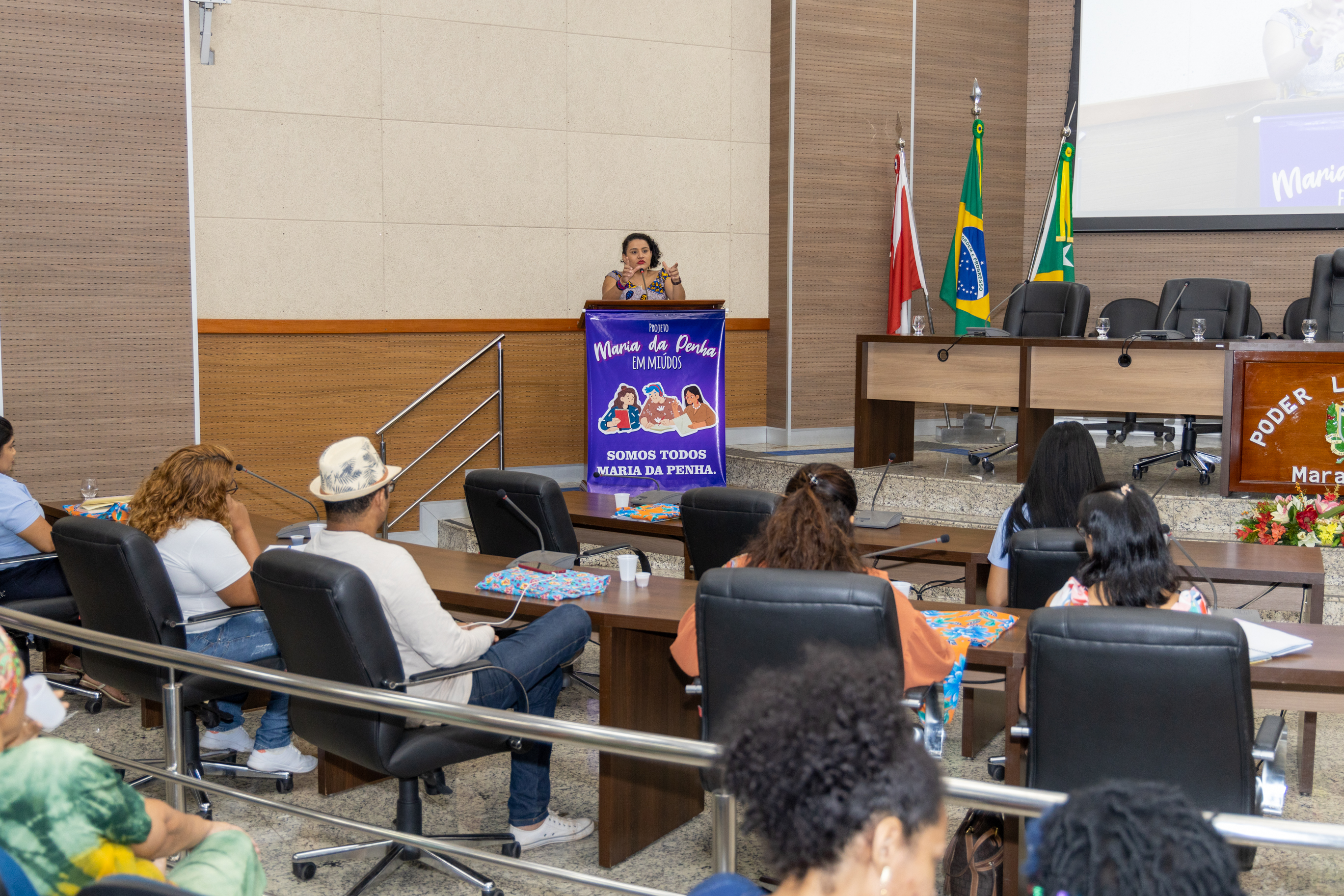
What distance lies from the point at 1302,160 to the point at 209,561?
25.4ft

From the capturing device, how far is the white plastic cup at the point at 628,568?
3.30m

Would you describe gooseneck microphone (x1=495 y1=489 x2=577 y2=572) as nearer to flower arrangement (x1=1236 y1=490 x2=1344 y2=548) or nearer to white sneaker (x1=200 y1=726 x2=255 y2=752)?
white sneaker (x1=200 y1=726 x2=255 y2=752)

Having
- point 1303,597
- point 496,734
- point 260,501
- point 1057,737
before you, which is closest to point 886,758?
point 1057,737

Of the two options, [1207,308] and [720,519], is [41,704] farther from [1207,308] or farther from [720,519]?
[1207,308]

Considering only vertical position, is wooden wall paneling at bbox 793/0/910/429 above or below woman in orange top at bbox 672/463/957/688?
above

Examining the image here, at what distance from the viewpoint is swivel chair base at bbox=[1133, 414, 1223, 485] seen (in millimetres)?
6395

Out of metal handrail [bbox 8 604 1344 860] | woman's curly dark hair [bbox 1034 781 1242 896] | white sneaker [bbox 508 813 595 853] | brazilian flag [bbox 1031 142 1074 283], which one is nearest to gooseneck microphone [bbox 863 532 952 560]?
white sneaker [bbox 508 813 595 853]

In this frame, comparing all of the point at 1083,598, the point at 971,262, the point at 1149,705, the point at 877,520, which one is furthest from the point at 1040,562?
the point at 971,262

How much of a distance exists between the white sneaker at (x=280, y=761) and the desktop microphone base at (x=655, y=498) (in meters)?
1.73

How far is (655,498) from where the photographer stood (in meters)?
5.04

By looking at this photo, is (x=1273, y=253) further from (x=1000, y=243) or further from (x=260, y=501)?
(x=260, y=501)

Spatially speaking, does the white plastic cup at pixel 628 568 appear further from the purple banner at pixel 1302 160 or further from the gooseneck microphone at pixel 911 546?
the purple banner at pixel 1302 160

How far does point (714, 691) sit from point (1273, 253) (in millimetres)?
7418

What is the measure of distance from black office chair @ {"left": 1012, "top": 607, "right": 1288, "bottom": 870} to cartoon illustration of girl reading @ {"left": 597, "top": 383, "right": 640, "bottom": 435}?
4.40 m
